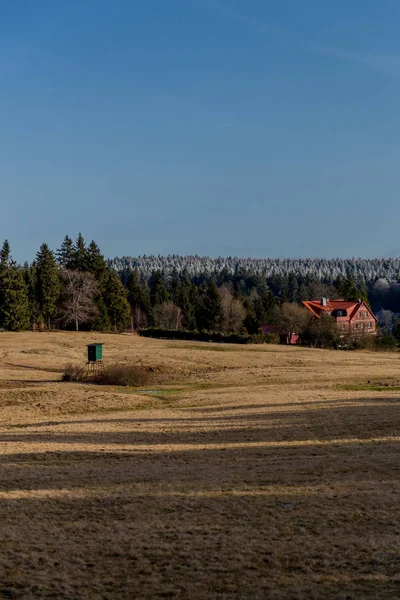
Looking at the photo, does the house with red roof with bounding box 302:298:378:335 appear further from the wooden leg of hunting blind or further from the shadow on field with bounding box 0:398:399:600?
the shadow on field with bounding box 0:398:399:600

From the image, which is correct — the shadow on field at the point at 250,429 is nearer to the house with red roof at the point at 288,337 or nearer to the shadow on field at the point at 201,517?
the shadow on field at the point at 201,517

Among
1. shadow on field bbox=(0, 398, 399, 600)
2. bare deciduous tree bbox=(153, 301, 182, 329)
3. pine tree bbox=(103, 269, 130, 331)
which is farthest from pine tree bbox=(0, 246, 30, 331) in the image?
shadow on field bbox=(0, 398, 399, 600)

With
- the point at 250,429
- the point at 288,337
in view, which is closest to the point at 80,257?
the point at 288,337

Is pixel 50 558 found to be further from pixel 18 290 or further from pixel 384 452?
pixel 18 290

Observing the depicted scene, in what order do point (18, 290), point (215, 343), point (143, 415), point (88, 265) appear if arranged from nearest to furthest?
point (143, 415)
point (215, 343)
point (18, 290)
point (88, 265)

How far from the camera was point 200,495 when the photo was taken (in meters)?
21.6

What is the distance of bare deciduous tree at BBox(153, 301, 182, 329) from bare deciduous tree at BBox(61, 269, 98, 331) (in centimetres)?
2663

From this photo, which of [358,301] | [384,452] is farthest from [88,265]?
[384,452]

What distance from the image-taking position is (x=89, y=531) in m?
17.9

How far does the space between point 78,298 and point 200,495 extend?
84814 millimetres

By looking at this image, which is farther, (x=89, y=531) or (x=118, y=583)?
(x=89, y=531)

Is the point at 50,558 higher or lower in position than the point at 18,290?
lower

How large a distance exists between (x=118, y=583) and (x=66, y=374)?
161 ft

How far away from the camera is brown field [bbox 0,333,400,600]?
1418 cm
